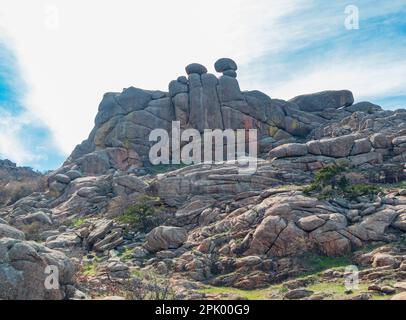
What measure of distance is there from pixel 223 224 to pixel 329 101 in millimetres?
41666

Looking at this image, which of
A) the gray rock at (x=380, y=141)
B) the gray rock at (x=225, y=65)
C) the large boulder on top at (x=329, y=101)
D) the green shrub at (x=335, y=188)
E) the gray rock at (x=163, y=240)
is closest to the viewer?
the gray rock at (x=163, y=240)

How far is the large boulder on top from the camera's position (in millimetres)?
62812

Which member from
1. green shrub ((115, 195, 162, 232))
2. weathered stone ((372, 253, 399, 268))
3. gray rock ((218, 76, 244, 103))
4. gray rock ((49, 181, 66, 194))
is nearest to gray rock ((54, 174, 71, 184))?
gray rock ((49, 181, 66, 194))

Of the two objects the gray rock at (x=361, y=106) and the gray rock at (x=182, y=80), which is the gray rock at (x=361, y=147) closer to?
the gray rock at (x=361, y=106)

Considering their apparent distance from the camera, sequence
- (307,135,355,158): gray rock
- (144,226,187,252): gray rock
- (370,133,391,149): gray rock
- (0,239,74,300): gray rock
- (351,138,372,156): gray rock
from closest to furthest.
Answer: (0,239,74,300): gray rock, (144,226,187,252): gray rock, (351,138,372,156): gray rock, (370,133,391,149): gray rock, (307,135,355,158): gray rock

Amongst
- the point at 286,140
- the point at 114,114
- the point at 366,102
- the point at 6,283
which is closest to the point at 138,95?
the point at 114,114

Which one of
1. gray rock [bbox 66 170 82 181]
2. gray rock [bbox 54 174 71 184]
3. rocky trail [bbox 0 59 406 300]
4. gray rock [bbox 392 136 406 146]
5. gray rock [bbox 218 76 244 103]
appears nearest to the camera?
rocky trail [bbox 0 59 406 300]

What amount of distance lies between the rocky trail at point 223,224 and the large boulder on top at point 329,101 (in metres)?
7.84

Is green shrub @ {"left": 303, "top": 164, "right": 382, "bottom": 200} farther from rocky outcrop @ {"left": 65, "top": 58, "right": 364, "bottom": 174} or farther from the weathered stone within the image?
rocky outcrop @ {"left": 65, "top": 58, "right": 364, "bottom": 174}

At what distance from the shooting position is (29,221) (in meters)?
36.0

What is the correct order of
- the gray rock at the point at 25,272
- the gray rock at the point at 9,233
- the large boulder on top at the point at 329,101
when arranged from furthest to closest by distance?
the large boulder on top at the point at 329,101 < the gray rock at the point at 9,233 < the gray rock at the point at 25,272

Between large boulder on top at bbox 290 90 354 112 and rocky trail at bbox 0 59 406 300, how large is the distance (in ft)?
25.7

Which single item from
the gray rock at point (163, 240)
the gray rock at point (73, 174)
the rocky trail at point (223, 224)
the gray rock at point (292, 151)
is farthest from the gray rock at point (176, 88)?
the gray rock at point (163, 240)

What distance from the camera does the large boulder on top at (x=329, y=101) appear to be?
206ft
